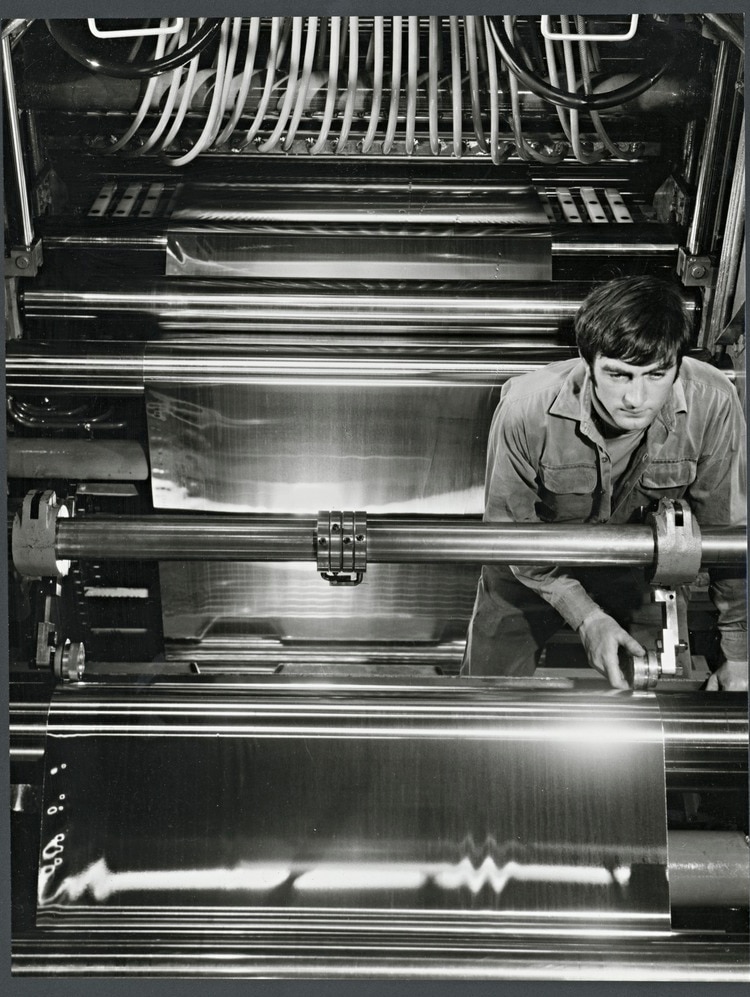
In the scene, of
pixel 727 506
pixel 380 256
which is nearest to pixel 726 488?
pixel 727 506

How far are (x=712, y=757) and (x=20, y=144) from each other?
3.73 ft

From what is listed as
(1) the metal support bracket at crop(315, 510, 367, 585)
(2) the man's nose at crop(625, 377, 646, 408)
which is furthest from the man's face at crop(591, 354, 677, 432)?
(1) the metal support bracket at crop(315, 510, 367, 585)

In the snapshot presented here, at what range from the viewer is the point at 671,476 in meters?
1.45

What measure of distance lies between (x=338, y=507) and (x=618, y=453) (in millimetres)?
349

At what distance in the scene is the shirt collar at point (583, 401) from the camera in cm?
142

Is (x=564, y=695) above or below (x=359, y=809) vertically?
above

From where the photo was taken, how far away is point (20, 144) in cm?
149

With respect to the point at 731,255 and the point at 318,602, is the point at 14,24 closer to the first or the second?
the point at 318,602

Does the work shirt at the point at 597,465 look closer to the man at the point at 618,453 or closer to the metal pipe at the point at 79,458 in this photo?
the man at the point at 618,453

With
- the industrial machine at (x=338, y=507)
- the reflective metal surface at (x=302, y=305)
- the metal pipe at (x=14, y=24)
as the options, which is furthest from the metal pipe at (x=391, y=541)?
the metal pipe at (x=14, y=24)

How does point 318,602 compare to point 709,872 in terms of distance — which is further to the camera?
point 318,602

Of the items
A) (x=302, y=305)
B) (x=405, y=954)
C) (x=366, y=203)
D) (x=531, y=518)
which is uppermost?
(x=366, y=203)

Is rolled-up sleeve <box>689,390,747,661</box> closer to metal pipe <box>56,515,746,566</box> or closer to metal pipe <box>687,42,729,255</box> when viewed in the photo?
metal pipe <box>56,515,746,566</box>

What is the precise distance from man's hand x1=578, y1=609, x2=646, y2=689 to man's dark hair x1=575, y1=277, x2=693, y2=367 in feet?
1.03
